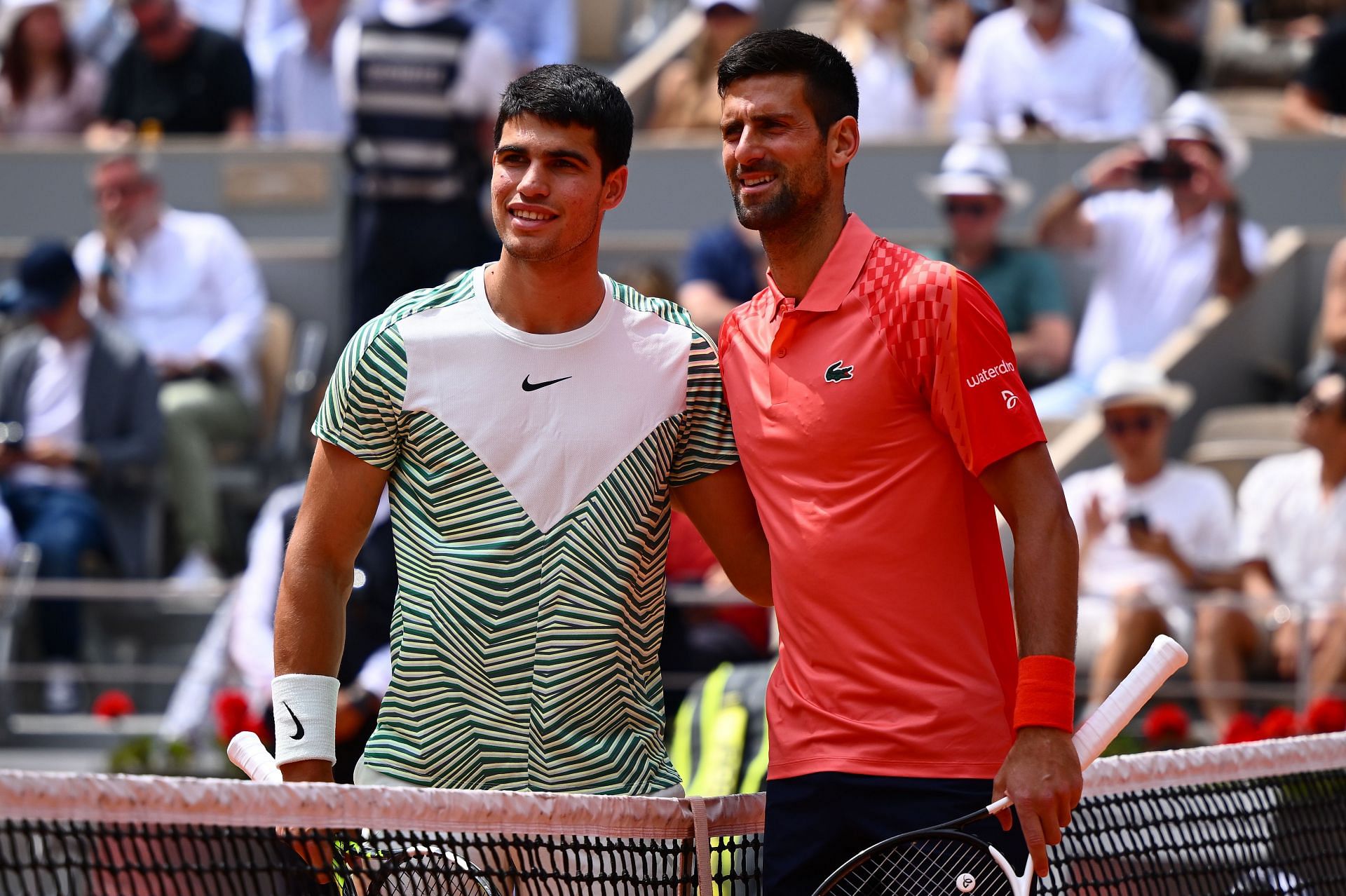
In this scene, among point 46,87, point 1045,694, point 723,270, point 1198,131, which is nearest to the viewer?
point 1045,694

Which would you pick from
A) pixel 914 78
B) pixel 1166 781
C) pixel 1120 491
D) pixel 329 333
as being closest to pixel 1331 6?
pixel 914 78

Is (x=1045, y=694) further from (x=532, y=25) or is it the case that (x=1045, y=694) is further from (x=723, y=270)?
(x=532, y=25)

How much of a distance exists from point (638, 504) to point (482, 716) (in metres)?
0.46

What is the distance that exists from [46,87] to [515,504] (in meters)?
8.69

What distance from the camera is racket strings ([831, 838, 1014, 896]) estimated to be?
3.08m

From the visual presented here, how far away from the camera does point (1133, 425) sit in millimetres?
7793

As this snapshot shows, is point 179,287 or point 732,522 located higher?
point 732,522

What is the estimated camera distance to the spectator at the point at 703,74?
10.2m

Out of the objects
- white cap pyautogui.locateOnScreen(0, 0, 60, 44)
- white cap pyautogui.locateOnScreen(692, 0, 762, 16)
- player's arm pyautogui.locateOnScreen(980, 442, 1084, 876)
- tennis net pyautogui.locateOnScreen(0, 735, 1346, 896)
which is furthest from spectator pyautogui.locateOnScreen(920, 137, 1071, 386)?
player's arm pyautogui.locateOnScreen(980, 442, 1084, 876)

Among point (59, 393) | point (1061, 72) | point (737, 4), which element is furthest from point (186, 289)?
point (1061, 72)

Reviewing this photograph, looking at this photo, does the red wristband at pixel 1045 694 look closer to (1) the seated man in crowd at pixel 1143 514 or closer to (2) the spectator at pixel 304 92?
(1) the seated man in crowd at pixel 1143 514

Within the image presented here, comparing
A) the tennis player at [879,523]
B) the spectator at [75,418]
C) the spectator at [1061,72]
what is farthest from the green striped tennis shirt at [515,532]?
the spectator at [1061,72]

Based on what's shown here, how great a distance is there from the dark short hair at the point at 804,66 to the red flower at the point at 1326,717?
3.47 metres

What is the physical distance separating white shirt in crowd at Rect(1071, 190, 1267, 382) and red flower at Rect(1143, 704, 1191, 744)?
2809 millimetres
